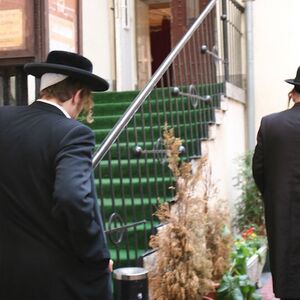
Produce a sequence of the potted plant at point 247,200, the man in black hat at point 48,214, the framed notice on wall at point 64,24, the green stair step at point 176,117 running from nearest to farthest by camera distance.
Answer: the man in black hat at point 48,214
the framed notice on wall at point 64,24
the green stair step at point 176,117
the potted plant at point 247,200

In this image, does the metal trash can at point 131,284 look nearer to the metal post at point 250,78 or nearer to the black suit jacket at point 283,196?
the black suit jacket at point 283,196

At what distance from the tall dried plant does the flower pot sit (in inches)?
37.3

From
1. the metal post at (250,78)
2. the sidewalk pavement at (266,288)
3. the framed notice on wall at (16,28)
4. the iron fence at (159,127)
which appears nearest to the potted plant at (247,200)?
the metal post at (250,78)

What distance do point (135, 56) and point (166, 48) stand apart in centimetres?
348

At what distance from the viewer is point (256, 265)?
5367 millimetres

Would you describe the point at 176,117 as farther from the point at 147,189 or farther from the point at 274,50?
the point at 274,50

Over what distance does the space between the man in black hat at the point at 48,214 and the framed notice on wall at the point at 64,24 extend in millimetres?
1713

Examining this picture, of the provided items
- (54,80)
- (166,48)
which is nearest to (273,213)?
(54,80)

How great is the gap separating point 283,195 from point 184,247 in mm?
753

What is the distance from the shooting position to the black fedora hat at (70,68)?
7.75 ft

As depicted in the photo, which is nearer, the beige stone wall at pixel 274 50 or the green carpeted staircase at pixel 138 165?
the green carpeted staircase at pixel 138 165

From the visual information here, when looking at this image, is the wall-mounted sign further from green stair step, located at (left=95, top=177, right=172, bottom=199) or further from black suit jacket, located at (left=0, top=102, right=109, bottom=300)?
black suit jacket, located at (left=0, top=102, right=109, bottom=300)

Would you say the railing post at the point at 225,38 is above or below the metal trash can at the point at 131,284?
above

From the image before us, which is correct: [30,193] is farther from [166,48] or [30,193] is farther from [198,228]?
[166,48]
